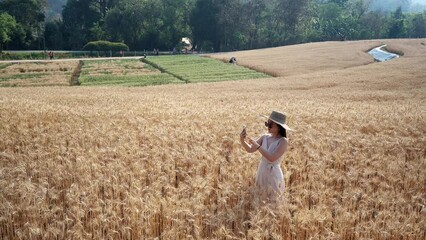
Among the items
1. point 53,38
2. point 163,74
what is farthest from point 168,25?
point 163,74

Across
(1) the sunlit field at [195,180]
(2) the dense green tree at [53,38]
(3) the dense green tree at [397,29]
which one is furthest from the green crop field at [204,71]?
(3) the dense green tree at [397,29]

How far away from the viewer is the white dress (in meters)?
6.07

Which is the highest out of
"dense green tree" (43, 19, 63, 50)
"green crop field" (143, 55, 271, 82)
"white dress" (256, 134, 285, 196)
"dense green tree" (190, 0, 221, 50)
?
Result: "dense green tree" (190, 0, 221, 50)

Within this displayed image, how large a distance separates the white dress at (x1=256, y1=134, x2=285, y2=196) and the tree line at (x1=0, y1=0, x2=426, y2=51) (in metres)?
88.3

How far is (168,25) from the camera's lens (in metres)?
97.7

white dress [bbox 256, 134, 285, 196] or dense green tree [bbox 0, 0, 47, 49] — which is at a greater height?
dense green tree [bbox 0, 0, 47, 49]

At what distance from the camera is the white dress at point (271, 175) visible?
6070mm

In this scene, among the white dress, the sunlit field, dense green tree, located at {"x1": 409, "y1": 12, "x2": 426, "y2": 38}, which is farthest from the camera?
dense green tree, located at {"x1": 409, "y1": 12, "x2": 426, "y2": 38}

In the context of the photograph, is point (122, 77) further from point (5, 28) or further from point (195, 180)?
point (5, 28)

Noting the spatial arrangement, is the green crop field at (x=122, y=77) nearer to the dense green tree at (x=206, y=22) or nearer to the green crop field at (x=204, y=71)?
the green crop field at (x=204, y=71)

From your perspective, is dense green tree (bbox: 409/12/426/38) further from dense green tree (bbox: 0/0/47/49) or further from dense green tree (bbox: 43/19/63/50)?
dense green tree (bbox: 0/0/47/49)

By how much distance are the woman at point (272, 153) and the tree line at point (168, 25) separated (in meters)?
88.3

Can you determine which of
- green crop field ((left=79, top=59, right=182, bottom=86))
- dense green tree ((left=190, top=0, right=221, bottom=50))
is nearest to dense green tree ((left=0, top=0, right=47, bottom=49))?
dense green tree ((left=190, top=0, right=221, bottom=50))

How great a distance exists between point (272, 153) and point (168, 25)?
319ft
